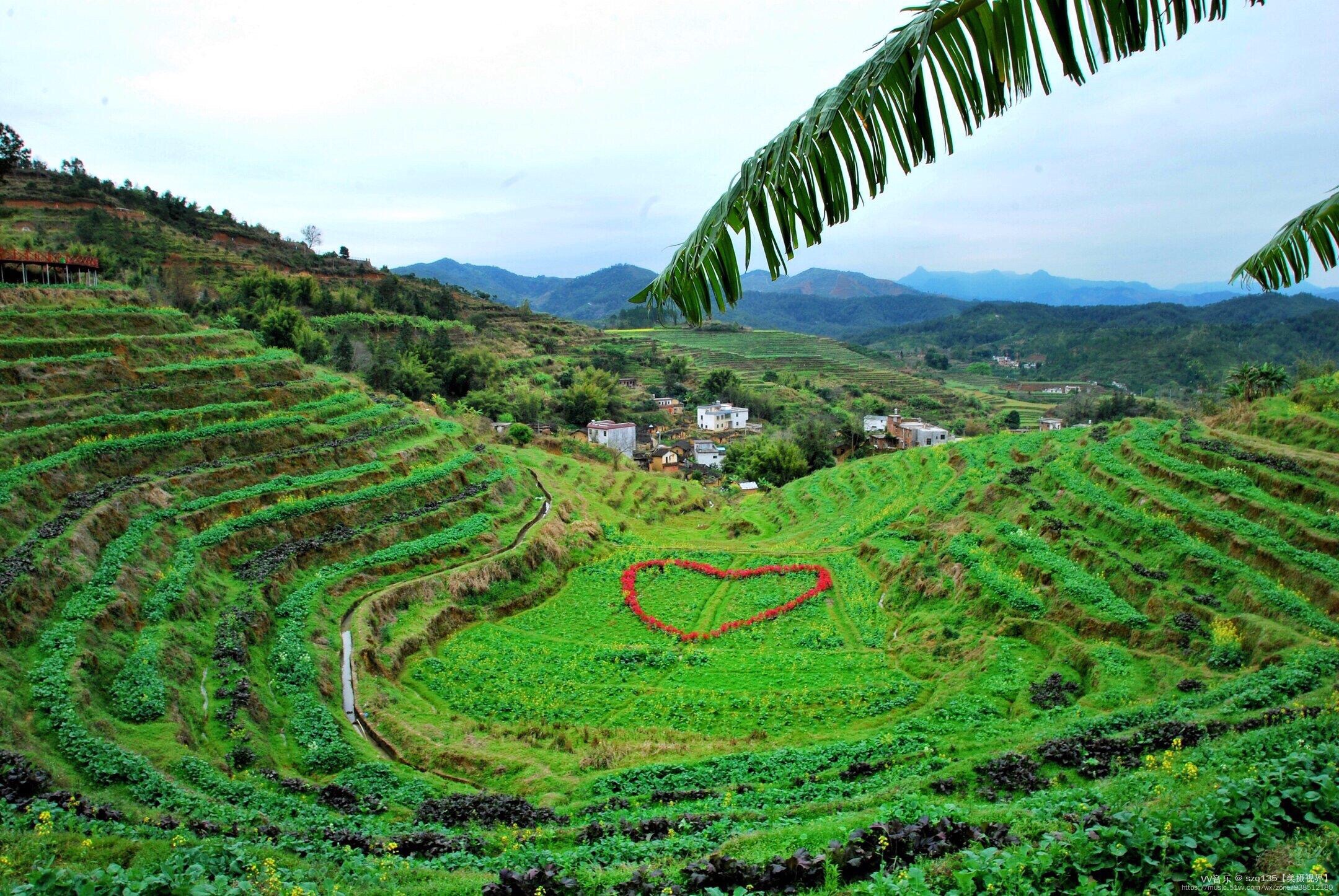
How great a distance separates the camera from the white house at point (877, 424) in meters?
67.1

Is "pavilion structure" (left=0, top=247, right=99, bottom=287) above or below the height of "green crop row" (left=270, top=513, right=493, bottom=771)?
above

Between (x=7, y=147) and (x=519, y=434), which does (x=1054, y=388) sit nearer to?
(x=519, y=434)

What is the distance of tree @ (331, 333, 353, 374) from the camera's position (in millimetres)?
47031

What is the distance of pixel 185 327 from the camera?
93.8 feet

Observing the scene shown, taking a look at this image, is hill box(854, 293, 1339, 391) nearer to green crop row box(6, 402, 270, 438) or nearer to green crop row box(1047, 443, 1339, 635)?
green crop row box(1047, 443, 1339, 635)

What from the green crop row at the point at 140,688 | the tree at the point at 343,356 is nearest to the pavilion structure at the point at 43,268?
the tree at the point at 343,356

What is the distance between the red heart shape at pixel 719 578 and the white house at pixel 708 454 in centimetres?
2904

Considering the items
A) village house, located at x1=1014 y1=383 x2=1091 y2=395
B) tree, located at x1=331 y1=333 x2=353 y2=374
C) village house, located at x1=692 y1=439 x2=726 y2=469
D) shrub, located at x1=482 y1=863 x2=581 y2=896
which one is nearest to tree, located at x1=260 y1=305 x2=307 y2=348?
tree, located at x1=331 y1=333 x2=353 y2=374

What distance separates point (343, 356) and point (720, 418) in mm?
33243

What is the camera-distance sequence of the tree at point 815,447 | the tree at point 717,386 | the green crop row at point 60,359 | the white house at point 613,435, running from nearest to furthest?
the green crop row at point 60,359 < the tree at point 815,447 < the white house at point 613,435 < the tree at point 717,386

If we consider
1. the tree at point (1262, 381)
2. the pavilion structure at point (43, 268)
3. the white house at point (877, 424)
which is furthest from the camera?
the white house at point (877, 424)

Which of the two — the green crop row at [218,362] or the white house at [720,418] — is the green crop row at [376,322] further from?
the green crop row at [218,362]

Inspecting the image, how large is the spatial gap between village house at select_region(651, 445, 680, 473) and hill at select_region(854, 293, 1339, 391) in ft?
198

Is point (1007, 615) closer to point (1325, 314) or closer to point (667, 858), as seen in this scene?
point (667, 858)
